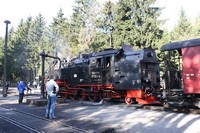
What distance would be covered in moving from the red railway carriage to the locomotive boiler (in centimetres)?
243

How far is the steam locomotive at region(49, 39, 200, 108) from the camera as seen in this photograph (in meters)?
12.7

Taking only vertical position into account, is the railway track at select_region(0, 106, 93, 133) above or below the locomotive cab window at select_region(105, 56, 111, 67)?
below

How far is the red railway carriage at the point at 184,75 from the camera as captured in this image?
1240 cm

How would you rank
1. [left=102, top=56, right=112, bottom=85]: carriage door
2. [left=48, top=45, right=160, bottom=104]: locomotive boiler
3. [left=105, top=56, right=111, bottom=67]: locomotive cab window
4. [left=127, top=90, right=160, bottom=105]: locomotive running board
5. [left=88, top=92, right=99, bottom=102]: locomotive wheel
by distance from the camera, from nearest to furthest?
[left=127, top=90, right=160, bottom=105]: locomotive running board
[left=48, top=45, right=160, bottom=104]: locomotive boiler
[left=102, top=56, right=112, bottom=85]: carriage door
[left=105, top=56, right=111, bottom=67]: locomotive cab window
[left=88, top=92, right=99, bottom=102]: locomotive wheel

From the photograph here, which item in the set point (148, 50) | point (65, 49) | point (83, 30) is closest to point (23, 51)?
point (65, 49)

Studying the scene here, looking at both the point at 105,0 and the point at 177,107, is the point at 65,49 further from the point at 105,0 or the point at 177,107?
the point at 177,107

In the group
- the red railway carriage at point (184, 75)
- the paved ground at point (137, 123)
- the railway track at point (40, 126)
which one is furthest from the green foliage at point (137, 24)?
the railway track at point (40, 126)

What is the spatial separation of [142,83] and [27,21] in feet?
242

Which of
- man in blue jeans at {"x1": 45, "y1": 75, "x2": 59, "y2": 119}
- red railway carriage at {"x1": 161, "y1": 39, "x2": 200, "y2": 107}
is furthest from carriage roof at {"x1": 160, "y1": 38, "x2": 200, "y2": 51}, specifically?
man in blue jeans at {"x1": 45, "y1": 75, "x2": 59, "y2": 119}

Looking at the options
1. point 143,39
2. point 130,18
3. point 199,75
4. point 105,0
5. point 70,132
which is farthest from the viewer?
point 105,0

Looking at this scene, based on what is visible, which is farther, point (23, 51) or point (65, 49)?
point (23, 51)

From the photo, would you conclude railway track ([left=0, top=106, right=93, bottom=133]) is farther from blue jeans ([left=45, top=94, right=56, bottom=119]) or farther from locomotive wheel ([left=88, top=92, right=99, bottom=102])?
locomotive wheel ([left=88, top=92, right=99, bottom=102])

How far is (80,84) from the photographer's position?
807 inches

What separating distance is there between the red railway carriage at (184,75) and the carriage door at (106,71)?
5.11 metres
